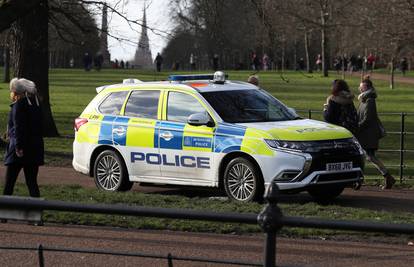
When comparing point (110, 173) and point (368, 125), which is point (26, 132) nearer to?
point (110, 173)

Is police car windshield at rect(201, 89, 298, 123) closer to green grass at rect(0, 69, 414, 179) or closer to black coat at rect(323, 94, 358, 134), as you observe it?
black coat at rect(323, 94, 358, 134)

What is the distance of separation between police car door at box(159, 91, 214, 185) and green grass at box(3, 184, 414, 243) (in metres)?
0.49

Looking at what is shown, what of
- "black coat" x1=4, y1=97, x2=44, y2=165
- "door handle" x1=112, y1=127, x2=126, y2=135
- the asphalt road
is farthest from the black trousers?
"door handle" x1=112, y1=127, x2=126, y2=135

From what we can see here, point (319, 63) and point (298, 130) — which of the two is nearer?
point (298, 130)

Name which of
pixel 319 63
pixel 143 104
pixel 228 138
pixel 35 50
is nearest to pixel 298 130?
pixel 228 138

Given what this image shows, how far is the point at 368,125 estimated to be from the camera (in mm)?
14758

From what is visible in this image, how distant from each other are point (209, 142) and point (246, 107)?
92 centimetres

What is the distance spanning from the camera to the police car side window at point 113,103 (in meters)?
13.9

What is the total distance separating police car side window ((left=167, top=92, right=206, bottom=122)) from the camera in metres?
13.0

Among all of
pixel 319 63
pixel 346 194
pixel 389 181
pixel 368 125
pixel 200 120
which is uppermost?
pixel 319 63

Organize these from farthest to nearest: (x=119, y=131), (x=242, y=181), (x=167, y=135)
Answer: (x=119, y=131), (x=167, y=135), (x=242, y=181)

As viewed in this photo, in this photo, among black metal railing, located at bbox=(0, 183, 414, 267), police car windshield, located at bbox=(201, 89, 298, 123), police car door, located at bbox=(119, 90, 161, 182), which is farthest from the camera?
police car door, located at bbox=(119, 90, 161, 182)

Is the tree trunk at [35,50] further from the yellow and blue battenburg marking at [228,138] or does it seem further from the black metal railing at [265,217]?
the black metal railing at [265,217]

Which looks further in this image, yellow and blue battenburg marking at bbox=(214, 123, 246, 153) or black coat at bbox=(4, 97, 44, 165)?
yellow and blue battenburg marking at bbox=(214, 123, 246, 153)
